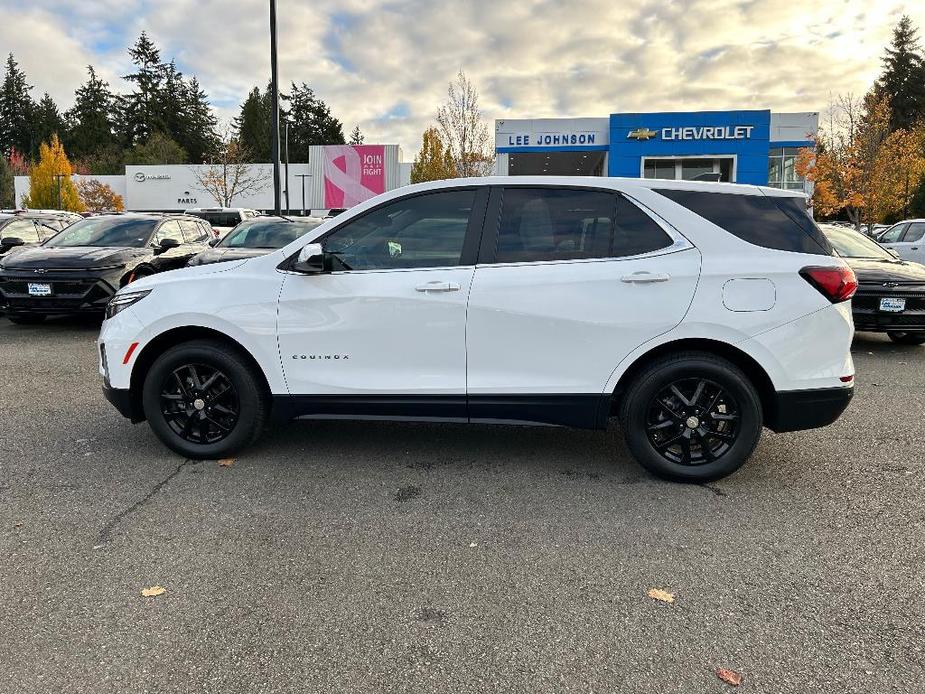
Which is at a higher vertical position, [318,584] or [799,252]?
[799,252]

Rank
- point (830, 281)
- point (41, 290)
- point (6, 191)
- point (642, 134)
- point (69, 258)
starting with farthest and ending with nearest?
point (6, 191)
point (642, 134)
point (69, 258)
point (41, 290)
point (830, 281)

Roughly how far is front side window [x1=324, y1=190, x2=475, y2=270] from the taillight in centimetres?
201

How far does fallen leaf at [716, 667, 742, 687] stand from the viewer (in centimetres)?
228

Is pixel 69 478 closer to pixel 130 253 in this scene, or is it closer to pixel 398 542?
pixel 398 542

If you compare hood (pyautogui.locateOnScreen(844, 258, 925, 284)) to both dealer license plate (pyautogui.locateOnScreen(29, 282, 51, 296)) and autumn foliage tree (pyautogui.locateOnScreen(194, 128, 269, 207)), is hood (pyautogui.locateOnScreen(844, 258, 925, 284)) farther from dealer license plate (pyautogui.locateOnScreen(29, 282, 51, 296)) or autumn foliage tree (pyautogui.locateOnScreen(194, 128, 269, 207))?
autumn foliage tree (pyautogui.locateOnScreen(194, 128, 269, 207))

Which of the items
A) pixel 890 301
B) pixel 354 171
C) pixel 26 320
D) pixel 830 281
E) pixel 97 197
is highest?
pixel 354 171

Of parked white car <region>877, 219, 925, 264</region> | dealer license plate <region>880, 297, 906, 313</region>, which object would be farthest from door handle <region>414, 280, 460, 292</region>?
parked white car <region>877, 219, 925, 264</region>

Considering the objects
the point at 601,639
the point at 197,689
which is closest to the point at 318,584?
the point at 197,689

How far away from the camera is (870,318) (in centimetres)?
808

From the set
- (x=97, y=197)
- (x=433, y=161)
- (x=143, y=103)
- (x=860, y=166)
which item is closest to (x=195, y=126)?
(x=143, y=103)

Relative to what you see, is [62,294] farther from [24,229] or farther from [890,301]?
[890,301]

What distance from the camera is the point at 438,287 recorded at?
156 inches

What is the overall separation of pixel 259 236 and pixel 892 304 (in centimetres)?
900

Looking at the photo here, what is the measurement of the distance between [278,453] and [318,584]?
5.94ft
